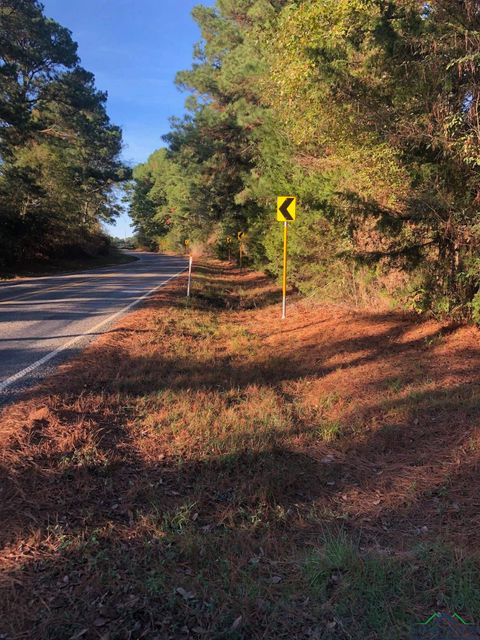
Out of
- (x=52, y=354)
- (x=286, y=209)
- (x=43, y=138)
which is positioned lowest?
(x=52, y=354)

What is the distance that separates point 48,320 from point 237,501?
8.50m

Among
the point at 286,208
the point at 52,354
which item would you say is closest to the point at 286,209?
the point at 286,208

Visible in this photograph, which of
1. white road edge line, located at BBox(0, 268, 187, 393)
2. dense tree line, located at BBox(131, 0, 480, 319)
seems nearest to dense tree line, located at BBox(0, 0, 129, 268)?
white road edge line, located at BBox(0, 268, 187, 393)

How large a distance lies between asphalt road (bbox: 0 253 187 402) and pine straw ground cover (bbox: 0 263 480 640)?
555 millimetres

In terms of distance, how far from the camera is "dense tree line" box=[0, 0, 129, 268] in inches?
997

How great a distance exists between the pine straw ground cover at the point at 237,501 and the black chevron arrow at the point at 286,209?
17.7ft

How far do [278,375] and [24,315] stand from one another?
6.86 meters

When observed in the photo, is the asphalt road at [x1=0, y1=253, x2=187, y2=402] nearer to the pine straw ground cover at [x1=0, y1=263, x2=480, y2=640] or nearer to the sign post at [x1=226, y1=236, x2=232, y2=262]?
the pine straw ground cover at [x1=0, y1=263, x2=480, y2=640]

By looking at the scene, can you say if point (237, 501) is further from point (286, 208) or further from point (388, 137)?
point (286, 208)

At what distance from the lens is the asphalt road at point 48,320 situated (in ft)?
23.2

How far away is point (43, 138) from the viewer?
31.1 meters

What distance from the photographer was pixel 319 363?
8500 millimetres

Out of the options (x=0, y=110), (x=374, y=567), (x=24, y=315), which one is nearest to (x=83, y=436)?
(x=374, y=567)

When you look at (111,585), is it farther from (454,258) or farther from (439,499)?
(454,258)
